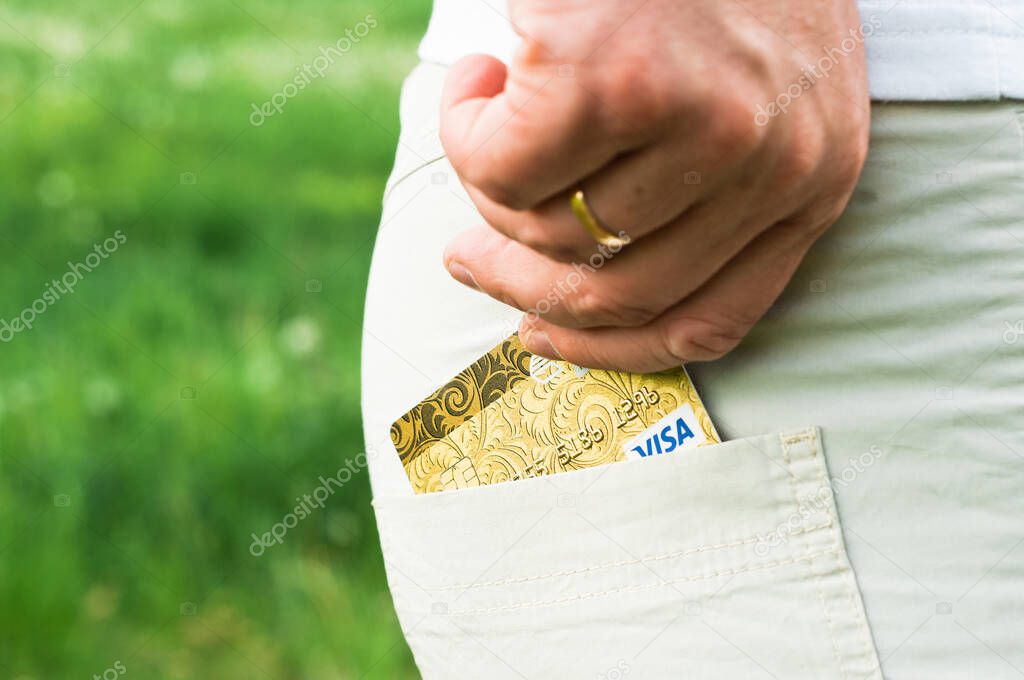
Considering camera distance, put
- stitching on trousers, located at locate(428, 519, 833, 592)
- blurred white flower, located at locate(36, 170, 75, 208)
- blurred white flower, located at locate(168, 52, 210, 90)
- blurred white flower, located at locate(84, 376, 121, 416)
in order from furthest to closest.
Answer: blurred white flower, located at locate(168, 52, 210, 90)
blurred white flower, located at locate(36, 170, 75, 208)
blurred white flower, located at locate(84, 376, 121, 416)
stitching on trousers, located at locate(428, 519, 833, 592)

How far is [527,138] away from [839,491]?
1.14 feet

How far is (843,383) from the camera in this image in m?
0.73

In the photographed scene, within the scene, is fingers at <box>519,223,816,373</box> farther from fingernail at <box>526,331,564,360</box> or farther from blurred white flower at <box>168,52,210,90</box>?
blurred white flower at <box>168,52,210,90</box>

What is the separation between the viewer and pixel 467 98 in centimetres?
69

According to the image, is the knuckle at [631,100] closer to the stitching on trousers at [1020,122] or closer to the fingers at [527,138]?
the fingers at [527,138]

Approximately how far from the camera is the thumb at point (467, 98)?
A: 664 mm

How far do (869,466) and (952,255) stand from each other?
0.16 metres

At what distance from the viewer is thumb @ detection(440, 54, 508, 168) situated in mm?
664

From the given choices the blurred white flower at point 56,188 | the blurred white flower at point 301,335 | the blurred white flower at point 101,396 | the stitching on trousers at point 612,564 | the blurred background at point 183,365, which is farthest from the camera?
the blurred white flower at point 56,188

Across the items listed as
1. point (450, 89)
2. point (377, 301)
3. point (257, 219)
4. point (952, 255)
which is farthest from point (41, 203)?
point (952, 255)

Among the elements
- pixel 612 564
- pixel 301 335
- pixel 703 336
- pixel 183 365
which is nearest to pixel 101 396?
pixel 183 365

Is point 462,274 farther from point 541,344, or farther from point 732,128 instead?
point 732,128

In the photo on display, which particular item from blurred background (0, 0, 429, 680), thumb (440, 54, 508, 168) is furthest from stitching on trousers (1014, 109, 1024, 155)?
blurred background (0, 0, 429, 680)

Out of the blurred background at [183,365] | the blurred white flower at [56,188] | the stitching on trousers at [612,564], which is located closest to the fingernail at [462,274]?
the stitching on trousers at [612,564]
